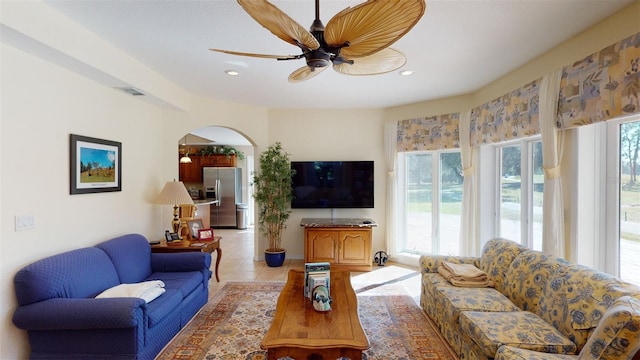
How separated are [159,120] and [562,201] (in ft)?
15.8

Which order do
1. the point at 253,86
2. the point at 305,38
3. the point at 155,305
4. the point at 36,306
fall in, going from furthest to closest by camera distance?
the point at 253,86, the point at 155,305, the point at 36,306, the point at 305,38

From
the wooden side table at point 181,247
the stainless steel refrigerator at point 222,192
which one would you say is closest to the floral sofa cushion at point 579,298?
the wooden side table at point 181,247

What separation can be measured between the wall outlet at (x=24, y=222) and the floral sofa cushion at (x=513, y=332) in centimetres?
340

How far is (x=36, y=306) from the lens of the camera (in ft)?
7.26

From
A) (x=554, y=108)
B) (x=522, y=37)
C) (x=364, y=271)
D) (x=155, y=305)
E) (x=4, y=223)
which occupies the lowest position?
(x=364, y=271)

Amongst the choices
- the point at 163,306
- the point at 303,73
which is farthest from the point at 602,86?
the point at 163,306

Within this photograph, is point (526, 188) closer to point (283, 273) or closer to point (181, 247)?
point (283, 273)

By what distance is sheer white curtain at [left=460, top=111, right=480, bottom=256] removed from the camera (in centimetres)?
419

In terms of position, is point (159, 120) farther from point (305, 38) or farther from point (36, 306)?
point (305, 38)

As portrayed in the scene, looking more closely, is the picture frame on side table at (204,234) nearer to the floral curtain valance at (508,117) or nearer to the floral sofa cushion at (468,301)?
the floral sofa cushion at (468,301)

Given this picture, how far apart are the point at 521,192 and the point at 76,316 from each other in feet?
14.3

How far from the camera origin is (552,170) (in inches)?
108

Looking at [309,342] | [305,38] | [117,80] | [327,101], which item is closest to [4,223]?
[117,80]

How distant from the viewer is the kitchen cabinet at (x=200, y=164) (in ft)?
29.1
